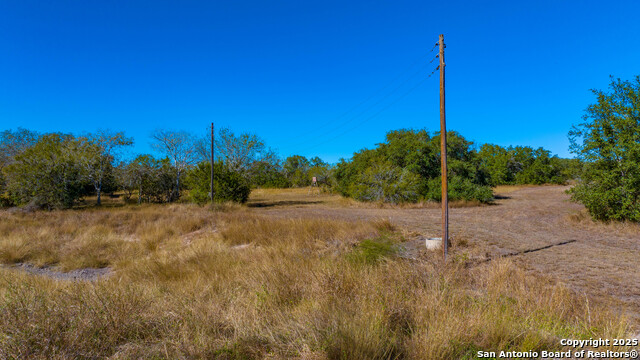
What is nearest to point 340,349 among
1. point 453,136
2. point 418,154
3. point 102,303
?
point 102,303

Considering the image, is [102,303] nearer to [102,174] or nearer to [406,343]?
[406,343]

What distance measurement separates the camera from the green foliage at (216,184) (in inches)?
897

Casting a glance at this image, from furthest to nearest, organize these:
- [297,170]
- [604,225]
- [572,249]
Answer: [297,170], [604,225], [572,249]

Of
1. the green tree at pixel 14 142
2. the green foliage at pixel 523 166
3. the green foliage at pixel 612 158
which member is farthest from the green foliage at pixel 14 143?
the green foliage at pixel 523 166

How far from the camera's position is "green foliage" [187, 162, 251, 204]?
74.7 ft

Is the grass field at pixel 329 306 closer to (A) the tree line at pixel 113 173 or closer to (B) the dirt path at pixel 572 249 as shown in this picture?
(B) the dirt path at pixel 572 249

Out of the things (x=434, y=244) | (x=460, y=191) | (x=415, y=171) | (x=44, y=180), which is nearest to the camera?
(x=434, y=244)

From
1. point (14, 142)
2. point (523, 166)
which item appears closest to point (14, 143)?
point (14, 142)

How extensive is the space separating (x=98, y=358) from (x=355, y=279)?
3.21 m

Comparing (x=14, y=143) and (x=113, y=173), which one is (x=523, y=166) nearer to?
(x=113, y=173)

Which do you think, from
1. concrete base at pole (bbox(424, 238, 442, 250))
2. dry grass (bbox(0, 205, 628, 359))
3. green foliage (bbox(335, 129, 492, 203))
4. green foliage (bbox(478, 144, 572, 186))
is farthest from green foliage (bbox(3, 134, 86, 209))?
green foliage (bbox(478, 144, 572, 186))

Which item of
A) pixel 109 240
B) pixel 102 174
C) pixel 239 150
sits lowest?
pixel 109 240

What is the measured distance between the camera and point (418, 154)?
890 inches

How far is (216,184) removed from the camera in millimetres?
23016
